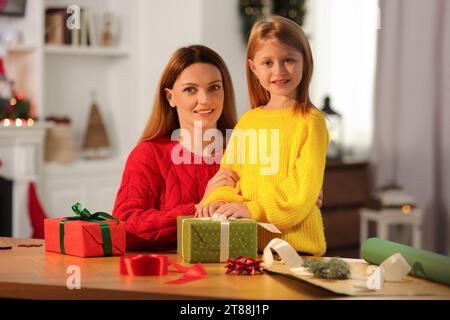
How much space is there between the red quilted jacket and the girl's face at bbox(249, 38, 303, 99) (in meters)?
0.26

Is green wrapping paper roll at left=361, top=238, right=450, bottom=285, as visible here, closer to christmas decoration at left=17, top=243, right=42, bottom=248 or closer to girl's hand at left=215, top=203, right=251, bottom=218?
girl's hand at left=215, top=203, right=251, bottom=218

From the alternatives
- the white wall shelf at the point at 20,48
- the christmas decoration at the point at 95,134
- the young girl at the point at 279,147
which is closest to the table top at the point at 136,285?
the young girl at the point at 279,147

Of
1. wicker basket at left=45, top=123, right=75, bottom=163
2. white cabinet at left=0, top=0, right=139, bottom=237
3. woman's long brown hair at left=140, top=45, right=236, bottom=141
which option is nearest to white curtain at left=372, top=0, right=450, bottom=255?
white cabinet at left=0, top=0, right=139, bottom=237

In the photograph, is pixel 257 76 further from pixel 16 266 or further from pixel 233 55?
pixel 233 55

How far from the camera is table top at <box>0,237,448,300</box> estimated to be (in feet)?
4.18

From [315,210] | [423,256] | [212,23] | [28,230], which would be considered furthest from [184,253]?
[212,23]

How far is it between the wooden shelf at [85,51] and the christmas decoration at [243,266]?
3382 mm

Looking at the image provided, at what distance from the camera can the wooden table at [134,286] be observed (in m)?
1.28

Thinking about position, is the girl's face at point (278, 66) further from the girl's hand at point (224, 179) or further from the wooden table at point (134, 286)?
the wooden table at point (134, 286)

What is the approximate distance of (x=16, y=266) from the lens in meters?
1.48

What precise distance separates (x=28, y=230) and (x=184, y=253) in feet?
9.84

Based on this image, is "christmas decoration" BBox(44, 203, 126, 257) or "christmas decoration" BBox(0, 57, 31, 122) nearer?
"christmas decoration" BBox(44, 203, 126, 257)

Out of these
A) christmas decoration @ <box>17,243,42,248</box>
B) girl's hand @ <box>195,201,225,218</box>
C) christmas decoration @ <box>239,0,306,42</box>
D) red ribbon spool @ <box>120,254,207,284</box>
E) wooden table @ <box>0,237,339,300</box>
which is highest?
christmas decoration @ <box>239,0,306,42</box>

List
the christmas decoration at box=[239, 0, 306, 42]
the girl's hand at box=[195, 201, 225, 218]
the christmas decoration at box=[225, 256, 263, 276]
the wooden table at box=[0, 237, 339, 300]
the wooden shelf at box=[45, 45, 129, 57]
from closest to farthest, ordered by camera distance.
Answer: the wooden table at box=[0, 237, 339, 300] < the christmas decoration at box=[225, 256, 263, 276] < the girl's hand at box=[195, 201, 225, 218] < the wooden shelf at box=[45, 45, 129, 57] < the christmas decoration at box=[239, 0, 306, 42]
